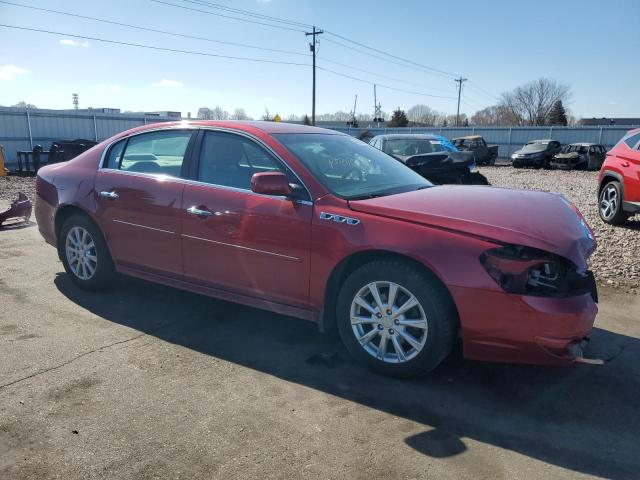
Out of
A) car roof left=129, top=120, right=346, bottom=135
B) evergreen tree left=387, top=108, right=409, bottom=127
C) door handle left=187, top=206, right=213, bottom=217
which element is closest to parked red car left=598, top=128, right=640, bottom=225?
car roof left=129, top=120, right=346, bottom=135

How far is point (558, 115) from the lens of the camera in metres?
72.1

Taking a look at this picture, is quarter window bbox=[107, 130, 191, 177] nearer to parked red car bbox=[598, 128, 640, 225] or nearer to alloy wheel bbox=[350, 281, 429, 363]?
alloy wheel bbox=[350, 281, 429, 363]

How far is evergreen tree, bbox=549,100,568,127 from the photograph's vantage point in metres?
70.9

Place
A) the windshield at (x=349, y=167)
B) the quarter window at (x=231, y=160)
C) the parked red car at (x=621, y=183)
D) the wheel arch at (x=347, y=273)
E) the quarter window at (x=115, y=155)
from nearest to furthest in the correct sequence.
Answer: the wheel arch at (x=347, y=273)
the windshield at (x=349, y=167)
the quarter window at (x=231, y=160)
the quarter window at (x=115, y=155)
the parked red car at (x=621, y=183)

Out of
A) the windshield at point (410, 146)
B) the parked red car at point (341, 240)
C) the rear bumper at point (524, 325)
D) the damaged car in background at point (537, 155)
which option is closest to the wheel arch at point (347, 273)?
Result: the parked red car at point (341, 240)

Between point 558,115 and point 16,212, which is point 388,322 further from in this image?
point 558,115

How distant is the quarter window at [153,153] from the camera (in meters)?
4.25

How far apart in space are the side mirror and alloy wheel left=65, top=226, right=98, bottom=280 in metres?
2.14

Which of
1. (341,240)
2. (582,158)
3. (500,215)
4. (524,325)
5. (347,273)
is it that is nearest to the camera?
(524,325)

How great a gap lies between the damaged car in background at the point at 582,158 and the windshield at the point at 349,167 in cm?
2548

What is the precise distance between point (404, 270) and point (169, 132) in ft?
8.11

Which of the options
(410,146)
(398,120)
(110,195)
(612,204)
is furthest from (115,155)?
(398,120)

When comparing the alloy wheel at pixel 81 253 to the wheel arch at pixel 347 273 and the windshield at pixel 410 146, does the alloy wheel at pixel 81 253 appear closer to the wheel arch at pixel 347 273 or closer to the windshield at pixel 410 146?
the wheel arch at pixel 347 273

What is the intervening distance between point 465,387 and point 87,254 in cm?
360
